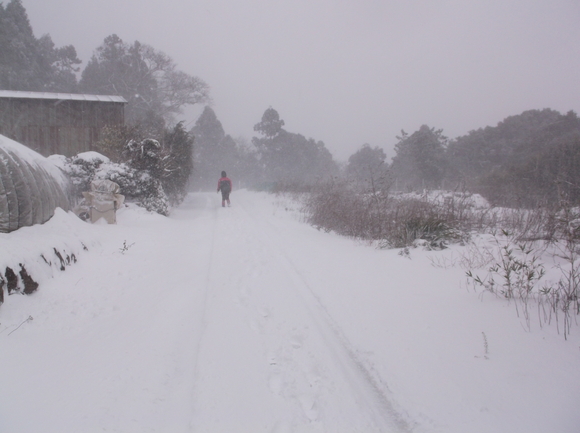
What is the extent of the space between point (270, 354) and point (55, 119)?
1800cm

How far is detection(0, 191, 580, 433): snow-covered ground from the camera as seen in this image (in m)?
2.08

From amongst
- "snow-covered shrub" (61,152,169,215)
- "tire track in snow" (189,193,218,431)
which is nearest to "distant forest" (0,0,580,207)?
"snow-covered shrub" (61,152,169,215)

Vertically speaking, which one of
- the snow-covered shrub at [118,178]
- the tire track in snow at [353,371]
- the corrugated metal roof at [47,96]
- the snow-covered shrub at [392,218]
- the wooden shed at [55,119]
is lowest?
the tire track in snow at [353,371]

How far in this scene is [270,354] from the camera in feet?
9.43

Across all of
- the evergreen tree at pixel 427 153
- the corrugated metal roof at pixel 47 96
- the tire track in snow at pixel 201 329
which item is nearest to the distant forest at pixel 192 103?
the evergreen tree at pixel 427 153

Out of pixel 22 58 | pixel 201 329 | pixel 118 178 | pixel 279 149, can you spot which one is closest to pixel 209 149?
pixel 279 149

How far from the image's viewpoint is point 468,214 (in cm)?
706

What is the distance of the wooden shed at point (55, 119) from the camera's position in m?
14.9

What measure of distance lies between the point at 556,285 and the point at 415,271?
1795 mm

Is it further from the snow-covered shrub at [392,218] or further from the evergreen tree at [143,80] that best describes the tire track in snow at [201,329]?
the evergreen tree at [143,80]

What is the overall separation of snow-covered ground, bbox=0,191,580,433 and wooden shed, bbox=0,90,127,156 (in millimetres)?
13408

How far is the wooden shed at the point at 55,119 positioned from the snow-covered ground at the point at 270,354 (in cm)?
1341

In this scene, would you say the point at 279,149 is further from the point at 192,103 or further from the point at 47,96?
the point at 47,96

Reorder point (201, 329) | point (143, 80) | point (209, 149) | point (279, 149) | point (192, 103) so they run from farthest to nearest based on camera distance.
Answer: point (209, 149) → point (279, 149) → point (192, 103) → point (143, 80) → point (201, 329)
